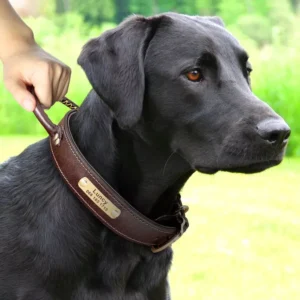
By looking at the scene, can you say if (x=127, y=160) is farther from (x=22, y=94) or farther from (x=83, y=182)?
(x=22, y=94)

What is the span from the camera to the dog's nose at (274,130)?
98.0 inches

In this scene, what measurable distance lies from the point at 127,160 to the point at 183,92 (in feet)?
1.10

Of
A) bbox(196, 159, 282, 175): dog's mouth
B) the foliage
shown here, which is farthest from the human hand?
the foliage

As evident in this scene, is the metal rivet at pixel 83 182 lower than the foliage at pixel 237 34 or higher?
higher

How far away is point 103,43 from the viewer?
2684 mm

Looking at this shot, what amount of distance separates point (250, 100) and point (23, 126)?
10.6 m

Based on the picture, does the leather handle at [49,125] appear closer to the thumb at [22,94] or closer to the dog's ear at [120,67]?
the thumb at [22,94]

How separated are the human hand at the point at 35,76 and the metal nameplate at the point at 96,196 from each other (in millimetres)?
427

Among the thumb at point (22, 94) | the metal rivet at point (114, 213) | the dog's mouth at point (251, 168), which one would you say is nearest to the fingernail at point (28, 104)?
the thumb at point (22, 94)

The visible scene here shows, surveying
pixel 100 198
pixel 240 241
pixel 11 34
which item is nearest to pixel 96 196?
pixel 100 198

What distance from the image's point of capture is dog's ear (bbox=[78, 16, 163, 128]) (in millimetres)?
2607

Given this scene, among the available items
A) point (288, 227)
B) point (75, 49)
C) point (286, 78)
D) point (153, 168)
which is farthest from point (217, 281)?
point (75, 49)

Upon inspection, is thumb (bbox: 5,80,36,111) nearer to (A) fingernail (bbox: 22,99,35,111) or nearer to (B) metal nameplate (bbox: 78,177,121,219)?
(A) fingernail (bbox: 22,99,35,111)

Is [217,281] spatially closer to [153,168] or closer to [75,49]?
[153,168]
